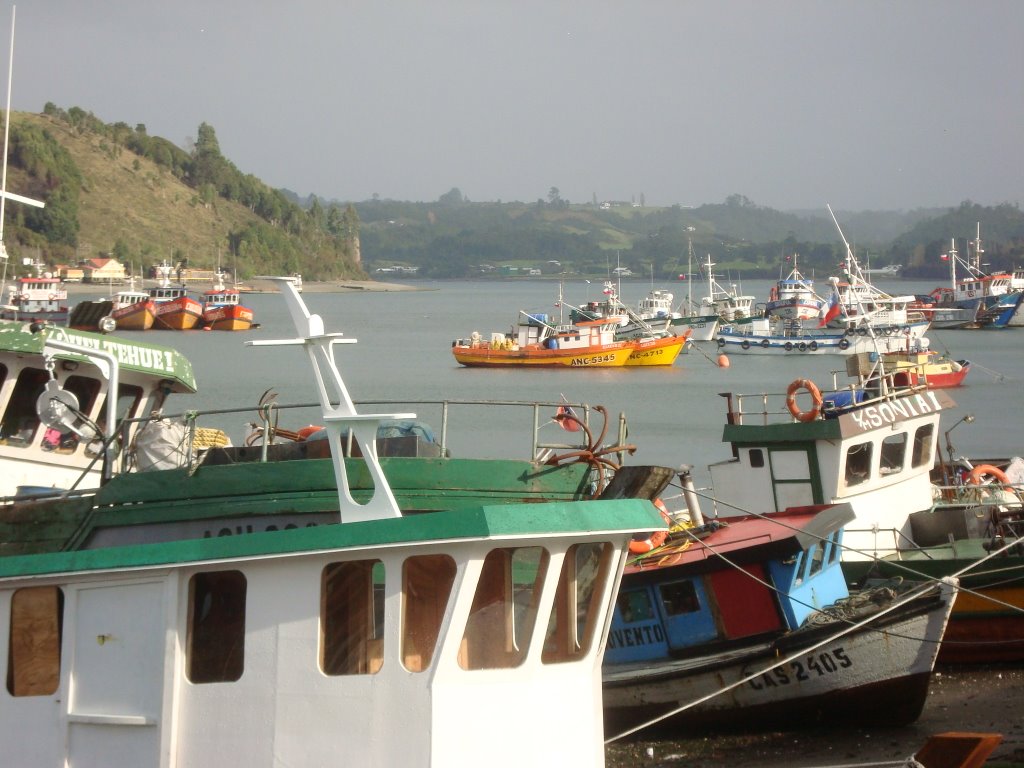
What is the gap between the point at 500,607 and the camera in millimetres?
7723

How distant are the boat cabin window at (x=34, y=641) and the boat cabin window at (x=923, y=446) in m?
12.3

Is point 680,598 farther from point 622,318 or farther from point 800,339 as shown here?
point 800,339

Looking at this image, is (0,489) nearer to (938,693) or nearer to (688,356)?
(938,693)

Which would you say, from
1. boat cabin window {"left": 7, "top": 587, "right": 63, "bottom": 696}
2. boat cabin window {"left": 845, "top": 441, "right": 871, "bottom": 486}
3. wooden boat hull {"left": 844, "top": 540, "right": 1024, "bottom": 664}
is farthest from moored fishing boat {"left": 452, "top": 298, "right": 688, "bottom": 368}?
boat cabin window {"left": 7, "top": 587, "right": 63, "bottom": 696}

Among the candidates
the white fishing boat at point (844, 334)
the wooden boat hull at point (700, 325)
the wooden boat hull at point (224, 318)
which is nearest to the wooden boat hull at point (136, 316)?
the wooden boat hull at point (224, 318)

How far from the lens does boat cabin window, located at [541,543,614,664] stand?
798 centimetres

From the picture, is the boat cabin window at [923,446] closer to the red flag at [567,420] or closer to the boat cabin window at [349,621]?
the red flag at [567,420]

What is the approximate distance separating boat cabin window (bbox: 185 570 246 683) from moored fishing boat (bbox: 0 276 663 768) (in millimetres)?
12

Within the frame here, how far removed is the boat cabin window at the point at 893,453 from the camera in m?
17.5

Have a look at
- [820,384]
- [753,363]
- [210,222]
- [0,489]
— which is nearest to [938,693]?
[0,489]

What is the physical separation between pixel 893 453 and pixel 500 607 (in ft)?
36.5

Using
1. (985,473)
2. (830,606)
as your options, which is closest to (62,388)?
(830,606)

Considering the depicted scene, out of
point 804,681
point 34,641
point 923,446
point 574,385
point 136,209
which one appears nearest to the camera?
point 34,641

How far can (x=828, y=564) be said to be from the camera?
1463 centimetres
